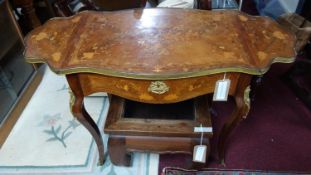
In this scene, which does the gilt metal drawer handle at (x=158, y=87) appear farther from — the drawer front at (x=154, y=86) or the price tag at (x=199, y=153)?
the price tag at (x=199, y=153)

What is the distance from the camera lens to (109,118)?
3.47ft

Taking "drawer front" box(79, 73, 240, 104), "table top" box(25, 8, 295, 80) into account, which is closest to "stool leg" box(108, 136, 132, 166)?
"drawer front" box(79, 73, 240, 104)

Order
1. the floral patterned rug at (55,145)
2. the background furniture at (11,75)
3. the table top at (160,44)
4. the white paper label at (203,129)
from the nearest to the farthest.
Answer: the table top at (160,44)
the white paper label at (203,129)
the floral patterned rug at (55,145)
the background furniture at (11,75)

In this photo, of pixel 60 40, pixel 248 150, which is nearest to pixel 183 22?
pixel 60 40

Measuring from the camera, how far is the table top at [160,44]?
767 millimetres

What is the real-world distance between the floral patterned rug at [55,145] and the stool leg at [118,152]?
0.05m

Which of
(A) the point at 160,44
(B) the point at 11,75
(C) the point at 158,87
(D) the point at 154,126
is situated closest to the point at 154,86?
(C) the point at 158,87

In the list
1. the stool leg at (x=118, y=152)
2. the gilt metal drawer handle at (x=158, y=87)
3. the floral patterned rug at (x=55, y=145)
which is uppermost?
the gilt metal drawer handle at (x=158, y=87)

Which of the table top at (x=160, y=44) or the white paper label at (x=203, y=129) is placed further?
the white paper label at (x=203, y=129)

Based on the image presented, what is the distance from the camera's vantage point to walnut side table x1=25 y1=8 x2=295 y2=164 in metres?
0.77

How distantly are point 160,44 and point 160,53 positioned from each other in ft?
0.18

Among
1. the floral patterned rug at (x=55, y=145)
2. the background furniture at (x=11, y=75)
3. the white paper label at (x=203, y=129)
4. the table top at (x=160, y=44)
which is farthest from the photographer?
the background furniture at (x=11, y=75)

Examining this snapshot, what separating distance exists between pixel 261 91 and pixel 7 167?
153 cm

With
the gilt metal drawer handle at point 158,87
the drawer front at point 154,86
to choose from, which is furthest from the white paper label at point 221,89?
the gilt metal drawer handle at point 158,87
